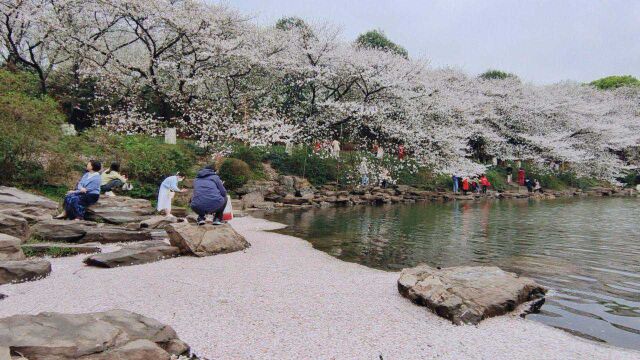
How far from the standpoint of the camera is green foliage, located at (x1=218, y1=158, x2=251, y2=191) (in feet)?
79.1

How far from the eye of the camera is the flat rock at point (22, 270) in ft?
23.3

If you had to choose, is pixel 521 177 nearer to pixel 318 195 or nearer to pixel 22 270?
pixel 318 195

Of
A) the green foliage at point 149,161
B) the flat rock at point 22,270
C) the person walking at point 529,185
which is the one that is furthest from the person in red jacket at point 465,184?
Result: the flat rock at point 22,270

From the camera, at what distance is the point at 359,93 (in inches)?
1335

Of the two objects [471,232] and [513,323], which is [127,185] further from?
[513,323]

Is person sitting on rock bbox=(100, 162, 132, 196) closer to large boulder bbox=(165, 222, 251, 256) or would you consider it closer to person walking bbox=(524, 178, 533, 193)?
large boulder bbox=(165, 222, 251, 256)

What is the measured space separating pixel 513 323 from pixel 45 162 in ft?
56.1

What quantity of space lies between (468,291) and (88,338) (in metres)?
5.32

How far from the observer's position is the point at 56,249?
945cm

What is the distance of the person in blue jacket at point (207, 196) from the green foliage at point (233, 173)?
42.0ft

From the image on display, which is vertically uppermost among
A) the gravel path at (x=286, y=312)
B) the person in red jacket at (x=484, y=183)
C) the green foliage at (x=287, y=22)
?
the green foliage at (x=287, y=22)

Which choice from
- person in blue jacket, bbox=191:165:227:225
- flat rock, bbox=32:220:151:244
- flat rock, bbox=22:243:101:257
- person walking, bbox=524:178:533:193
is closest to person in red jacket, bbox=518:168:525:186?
person walking, bbox=524:178:533:193

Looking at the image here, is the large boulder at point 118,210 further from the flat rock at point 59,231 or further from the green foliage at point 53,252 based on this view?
the green foliage at point 53,252

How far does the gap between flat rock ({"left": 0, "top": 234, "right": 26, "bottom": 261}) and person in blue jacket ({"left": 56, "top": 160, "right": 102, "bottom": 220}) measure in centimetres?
420
